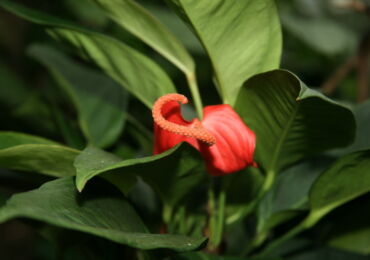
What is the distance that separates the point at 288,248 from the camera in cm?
71

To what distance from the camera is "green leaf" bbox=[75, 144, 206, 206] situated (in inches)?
16.1

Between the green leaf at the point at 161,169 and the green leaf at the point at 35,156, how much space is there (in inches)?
1.7

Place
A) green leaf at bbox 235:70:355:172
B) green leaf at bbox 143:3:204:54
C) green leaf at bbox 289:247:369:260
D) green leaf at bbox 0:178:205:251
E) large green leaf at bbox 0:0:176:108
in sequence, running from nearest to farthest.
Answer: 1. green leaf at bbox 0:178:205:251
2. green leaf at bbox 235:70:355:172
3. large green leaf at bbox 0:0:176:108
4. green leaf at bbox 289:247:369:260
5. green leaf at bbox 143:3:204:54

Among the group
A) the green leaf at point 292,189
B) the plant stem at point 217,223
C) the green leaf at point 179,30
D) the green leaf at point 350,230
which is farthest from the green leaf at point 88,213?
the green leaf at point 179,30

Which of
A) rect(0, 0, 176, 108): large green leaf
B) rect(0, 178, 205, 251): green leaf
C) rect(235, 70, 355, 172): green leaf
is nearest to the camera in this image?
rect(0, 178, 205, 251): green leaf

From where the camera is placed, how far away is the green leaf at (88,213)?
1.11 feet

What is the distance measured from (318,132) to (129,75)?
0.21m

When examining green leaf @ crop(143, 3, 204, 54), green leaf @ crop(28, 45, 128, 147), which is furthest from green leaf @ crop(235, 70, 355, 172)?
green leaf @ crop(143, 3, 204, 54)

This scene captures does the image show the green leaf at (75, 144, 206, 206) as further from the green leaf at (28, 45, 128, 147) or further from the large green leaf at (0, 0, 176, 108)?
the green leaf at (28, 45, 128, 147)

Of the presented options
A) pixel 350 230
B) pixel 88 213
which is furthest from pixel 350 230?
pixel 88 213

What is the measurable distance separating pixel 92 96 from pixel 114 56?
244mm

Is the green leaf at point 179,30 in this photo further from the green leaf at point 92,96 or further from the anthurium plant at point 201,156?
the anthurium plant at point 201,156

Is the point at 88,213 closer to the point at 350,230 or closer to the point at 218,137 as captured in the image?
the point at 218,137

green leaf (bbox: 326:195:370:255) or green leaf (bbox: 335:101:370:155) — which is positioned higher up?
green leaf (bbox: 335:101:370:155)
